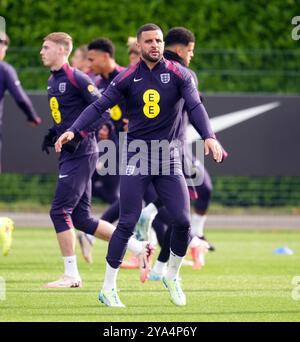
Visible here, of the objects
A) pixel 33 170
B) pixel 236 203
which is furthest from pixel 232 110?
pixel 33 170

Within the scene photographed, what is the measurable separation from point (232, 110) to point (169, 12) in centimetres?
255

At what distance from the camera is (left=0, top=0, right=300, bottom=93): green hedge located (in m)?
20.6

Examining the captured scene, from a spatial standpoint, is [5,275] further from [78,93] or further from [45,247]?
[45,247]

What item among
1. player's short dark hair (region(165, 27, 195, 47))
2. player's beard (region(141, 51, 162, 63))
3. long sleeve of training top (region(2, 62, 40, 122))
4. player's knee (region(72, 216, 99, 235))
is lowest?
player's knee (region(72, 216, 99, 235))

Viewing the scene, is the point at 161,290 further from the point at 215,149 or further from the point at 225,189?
the point at 225,189

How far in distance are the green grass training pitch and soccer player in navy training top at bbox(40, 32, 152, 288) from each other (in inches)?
16.4

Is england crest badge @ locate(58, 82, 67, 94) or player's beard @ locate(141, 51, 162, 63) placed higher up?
player's beard @ locate(141, 51, 162, 63)

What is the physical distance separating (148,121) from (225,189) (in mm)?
10584

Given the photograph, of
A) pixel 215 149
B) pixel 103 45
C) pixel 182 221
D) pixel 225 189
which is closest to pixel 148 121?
pixel 215 149

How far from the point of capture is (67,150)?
11344 mm

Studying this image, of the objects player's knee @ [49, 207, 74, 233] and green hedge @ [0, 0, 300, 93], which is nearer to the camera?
player's knee @ [49, 207, 74, 233]

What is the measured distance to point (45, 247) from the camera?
1589 cm

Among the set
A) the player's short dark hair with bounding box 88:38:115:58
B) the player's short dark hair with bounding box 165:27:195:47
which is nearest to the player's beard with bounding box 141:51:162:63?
the player's short dark hair with bounding box 165:27:195:47

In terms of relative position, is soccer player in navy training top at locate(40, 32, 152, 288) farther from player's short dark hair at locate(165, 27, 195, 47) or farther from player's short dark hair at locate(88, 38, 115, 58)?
player's short dark hair at locate(88, 38, 115, 58)
